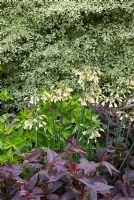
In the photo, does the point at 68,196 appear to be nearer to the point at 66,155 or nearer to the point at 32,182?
the point at 32,182

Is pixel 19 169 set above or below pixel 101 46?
below

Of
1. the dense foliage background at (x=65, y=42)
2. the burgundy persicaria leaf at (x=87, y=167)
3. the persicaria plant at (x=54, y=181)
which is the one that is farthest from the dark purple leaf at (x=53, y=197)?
the dense foliage background at (x=65, y=42)

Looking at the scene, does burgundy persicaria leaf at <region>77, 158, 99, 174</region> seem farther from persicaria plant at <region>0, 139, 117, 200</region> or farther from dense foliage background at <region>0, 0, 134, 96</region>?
dense foliage background at <region>0, 0, 134, 96</region>

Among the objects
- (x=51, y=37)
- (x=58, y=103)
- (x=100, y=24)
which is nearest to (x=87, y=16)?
(x=100, y=24)

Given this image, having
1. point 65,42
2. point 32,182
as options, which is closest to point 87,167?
point 32,182

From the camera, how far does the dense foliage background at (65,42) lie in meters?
4.36

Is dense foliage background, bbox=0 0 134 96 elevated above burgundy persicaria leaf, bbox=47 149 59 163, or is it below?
above

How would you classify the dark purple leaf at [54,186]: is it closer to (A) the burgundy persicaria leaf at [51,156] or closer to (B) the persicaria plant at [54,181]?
(B) the persicaria plant at [54,181]

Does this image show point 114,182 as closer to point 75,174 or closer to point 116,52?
point 75,174

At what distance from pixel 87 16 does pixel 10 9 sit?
2.99 feet

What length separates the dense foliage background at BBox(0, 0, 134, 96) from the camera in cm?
436

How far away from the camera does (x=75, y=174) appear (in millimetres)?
1868

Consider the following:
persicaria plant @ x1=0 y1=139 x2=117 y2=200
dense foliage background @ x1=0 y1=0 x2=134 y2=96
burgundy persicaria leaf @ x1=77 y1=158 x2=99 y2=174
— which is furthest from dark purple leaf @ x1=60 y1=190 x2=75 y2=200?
dense foliage background @ x1=0 y1=0 x2=134 y2=96

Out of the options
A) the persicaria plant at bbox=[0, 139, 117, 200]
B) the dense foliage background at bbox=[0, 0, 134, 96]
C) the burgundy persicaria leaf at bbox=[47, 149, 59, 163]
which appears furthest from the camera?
the dense foliage background at bbox=[0, 0, 134, 96]
